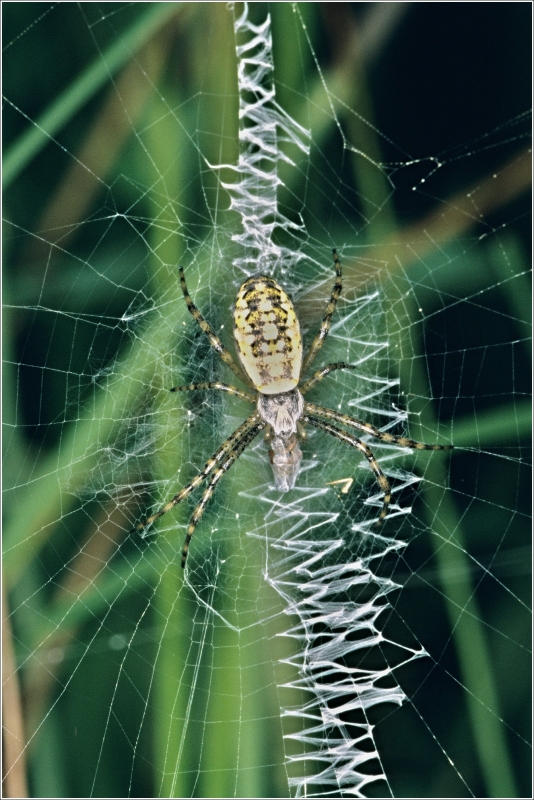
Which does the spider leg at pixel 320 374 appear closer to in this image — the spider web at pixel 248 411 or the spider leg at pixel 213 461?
the spider web at pixel 248 411

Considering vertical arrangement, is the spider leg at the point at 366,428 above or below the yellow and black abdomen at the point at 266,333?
below

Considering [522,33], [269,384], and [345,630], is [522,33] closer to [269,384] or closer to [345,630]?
[269,384]

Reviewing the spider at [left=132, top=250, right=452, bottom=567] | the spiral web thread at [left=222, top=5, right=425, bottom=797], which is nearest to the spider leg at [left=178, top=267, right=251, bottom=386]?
the spider at [left=132, top=250, right=452, bottom=567]

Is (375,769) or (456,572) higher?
(456,572)

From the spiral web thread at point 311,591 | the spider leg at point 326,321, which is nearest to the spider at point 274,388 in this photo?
the spider leg at point 326,321

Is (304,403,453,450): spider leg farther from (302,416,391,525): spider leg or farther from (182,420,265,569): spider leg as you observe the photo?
(182,420,265,569): spider leg

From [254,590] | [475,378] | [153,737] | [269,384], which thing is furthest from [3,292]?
[475,378]
